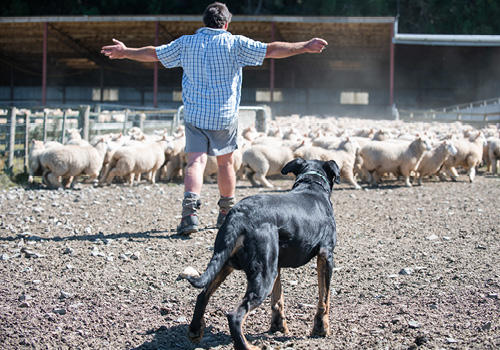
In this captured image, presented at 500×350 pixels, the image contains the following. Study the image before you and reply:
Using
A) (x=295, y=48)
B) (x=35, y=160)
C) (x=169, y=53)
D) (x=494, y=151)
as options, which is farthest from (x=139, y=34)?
(x=295, y=48)

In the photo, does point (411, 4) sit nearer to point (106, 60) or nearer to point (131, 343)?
point (106, 60)

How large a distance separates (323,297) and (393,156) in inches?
342

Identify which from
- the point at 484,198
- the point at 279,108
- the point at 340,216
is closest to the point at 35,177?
the point at 340,216

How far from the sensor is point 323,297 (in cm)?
353

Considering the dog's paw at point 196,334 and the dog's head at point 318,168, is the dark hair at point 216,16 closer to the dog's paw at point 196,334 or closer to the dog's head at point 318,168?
the dog's head at point 318,168

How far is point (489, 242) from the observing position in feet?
20.0

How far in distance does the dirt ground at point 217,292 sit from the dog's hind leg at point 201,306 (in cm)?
13

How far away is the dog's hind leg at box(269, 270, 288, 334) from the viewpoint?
359cm

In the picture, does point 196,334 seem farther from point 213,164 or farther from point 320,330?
point 213,164

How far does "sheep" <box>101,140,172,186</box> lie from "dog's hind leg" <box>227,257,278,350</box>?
7852 millimetres

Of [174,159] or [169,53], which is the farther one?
[174,159]

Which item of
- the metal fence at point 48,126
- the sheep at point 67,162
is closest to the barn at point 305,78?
the metal fence at point 48,126

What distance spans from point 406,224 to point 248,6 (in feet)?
133

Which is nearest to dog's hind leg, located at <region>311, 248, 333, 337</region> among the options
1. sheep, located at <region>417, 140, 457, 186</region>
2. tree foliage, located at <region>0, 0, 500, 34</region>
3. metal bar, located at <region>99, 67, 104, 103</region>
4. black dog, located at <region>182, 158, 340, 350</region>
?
black dog, located at <region>182, 158, 340, 350</region>
